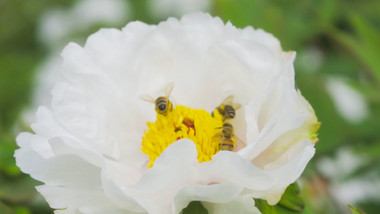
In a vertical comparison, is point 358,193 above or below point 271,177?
above

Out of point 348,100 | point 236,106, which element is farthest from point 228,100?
point 348,100

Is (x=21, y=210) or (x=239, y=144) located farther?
(x=21, y=210)

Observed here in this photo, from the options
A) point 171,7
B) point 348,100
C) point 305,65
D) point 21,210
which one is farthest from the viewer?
point 171,7

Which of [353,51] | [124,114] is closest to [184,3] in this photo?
[353,51]

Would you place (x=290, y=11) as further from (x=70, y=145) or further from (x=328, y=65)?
(x=70, y=145)

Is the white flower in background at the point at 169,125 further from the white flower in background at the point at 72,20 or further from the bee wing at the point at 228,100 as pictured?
the white flower in background at the point at 72,20

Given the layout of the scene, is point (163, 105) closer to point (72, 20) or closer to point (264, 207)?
point (264, 207)

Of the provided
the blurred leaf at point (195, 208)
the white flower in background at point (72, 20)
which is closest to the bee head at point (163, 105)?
the blurred leaf at point (195, 208)

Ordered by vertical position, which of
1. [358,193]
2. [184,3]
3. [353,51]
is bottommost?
[358,193]

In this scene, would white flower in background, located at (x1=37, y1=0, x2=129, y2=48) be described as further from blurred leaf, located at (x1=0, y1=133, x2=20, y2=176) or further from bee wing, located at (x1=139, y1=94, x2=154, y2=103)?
bee wing, located at (x1=139, y1=94, x2=154, y2=103)
